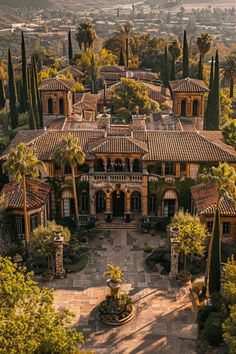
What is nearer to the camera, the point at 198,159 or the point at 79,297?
the point at 79,297

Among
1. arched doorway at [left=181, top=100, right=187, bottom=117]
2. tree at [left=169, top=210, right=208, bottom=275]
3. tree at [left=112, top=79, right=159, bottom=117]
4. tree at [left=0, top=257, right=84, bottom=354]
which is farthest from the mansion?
tree at [left=0, top=257, right=84, bottom=354]

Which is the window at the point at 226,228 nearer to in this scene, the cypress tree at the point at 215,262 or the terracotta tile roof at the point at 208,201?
the terracotta tile roof at the point at 208,201

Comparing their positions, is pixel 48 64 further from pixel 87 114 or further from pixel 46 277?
pixel 46 277

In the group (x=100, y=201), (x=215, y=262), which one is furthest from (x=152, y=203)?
(x=215, y=262)

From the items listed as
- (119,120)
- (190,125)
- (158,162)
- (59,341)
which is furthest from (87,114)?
(59,341)

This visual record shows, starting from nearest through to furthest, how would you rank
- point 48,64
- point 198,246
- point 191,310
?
point 191,310 → point 198,246 → point 48,64

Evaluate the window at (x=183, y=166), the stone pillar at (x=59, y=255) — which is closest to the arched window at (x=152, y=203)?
the window at (x=183, y=166)

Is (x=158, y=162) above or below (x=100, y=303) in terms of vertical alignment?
above

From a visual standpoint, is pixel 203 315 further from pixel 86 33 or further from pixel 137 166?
pixel 86 33

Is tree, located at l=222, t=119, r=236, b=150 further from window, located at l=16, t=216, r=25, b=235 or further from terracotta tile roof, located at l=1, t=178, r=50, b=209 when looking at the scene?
→ window, located at l=16, t=216, r=25, b=235
